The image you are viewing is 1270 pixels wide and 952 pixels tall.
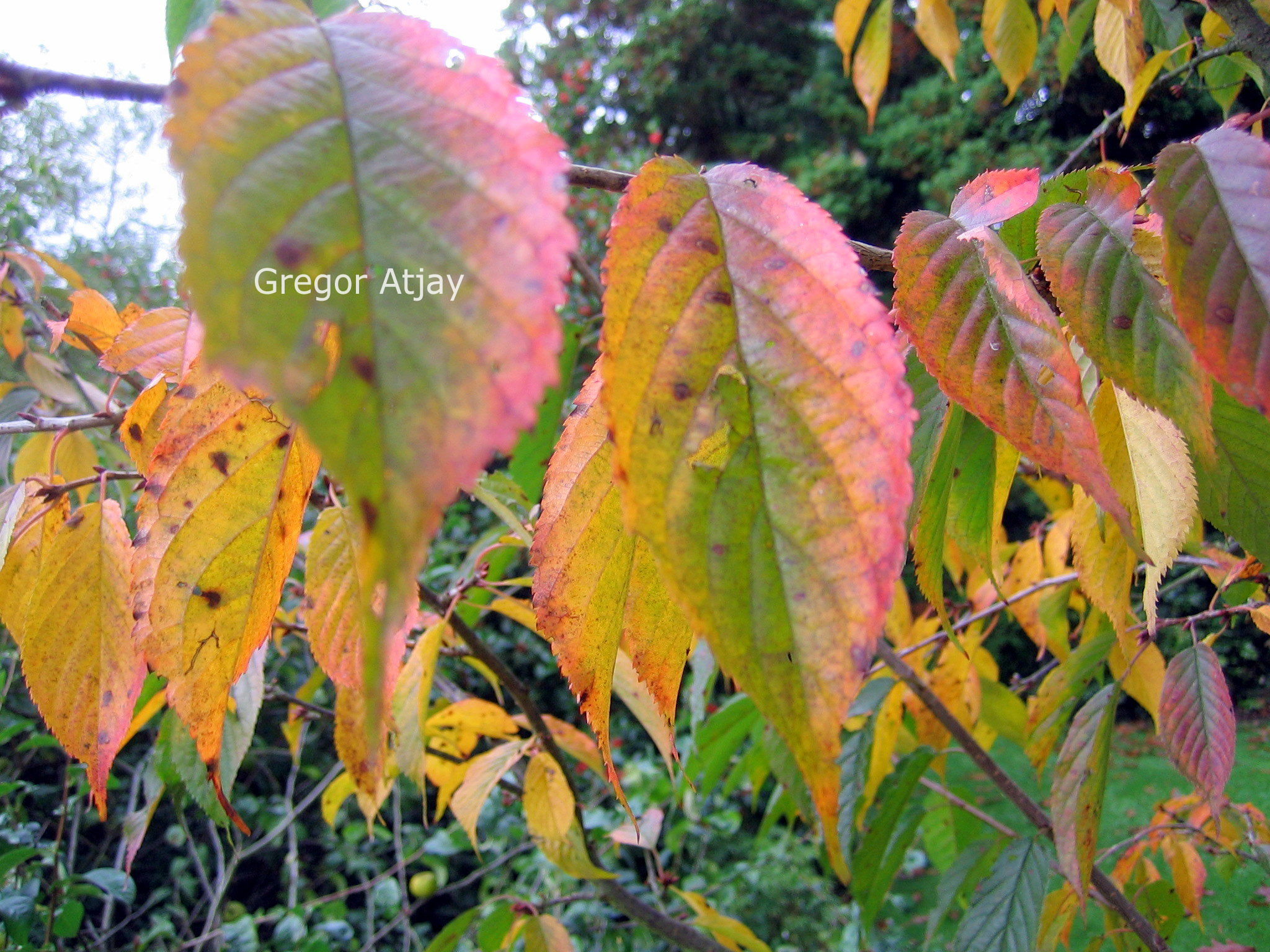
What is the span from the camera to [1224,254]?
0.92 ft

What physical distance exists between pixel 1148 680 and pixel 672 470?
3.40 ft

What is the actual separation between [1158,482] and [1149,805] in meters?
2.88

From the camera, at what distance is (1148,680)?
0.96m

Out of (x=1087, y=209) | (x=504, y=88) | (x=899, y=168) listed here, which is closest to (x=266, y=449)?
(x=504, y=88)

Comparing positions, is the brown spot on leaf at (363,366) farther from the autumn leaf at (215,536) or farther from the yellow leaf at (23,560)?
the yellow leaf at (23,560)

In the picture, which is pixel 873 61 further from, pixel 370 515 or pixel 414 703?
pixel 370 515

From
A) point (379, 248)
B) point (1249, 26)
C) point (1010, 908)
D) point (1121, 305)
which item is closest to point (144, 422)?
point (379, 248)

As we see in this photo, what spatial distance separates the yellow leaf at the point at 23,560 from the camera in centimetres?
51

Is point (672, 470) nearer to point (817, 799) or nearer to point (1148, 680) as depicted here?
point (817, 799)

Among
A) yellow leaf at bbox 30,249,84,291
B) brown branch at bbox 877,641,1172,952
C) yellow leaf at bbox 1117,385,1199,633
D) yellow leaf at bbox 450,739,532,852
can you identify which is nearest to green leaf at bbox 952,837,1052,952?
brown branch at bbox 877,641,1172,952

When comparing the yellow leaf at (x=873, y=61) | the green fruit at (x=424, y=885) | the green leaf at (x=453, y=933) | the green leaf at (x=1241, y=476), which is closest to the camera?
the green leaf at (x=1241, y=476)

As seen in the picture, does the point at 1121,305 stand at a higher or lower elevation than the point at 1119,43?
lower

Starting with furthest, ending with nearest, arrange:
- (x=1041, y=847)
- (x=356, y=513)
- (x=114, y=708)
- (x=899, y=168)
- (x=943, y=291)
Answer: (x=899, y=168), (x=1041, y=847), (x=114, y=708), (x=943, y=291), (x=356, y=513)

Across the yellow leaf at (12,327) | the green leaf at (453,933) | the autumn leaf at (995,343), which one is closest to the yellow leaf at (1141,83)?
the autumn leaf at (995,343)
